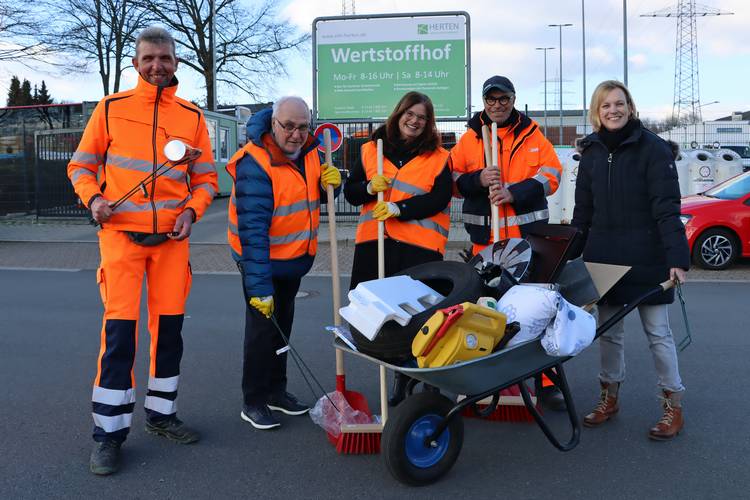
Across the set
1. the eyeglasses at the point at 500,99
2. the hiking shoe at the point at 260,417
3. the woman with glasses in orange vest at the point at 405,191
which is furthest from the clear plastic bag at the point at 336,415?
the eyeglasses at the point at 500,99

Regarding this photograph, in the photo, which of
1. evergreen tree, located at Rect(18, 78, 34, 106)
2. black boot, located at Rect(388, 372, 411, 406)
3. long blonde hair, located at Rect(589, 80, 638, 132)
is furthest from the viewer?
evergreen tree, located at Rect(18, 78, 34, 106)

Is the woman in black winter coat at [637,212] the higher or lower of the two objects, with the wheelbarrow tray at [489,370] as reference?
higher

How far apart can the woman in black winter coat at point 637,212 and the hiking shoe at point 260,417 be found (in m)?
2.05

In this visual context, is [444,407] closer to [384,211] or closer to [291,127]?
[384,211]

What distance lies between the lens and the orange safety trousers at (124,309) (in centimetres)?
374

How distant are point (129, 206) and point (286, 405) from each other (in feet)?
5.19

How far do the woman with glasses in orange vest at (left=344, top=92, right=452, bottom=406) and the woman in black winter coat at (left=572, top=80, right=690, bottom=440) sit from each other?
910 mm

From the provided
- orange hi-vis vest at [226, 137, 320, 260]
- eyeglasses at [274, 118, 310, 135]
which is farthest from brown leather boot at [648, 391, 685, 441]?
eyeglasses at [274, 118, 310, 135]

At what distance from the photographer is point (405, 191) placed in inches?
173

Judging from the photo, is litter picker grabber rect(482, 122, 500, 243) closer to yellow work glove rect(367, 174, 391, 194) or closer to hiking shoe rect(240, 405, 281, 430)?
yellow work glove rect(367, 174, 391, 194)

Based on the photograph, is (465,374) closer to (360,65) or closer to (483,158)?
(483,158)

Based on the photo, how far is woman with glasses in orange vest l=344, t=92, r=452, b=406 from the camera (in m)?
4.34

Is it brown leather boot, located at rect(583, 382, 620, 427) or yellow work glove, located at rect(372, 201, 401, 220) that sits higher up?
yellow work glove, located at rect(372, 201, 401, 220)

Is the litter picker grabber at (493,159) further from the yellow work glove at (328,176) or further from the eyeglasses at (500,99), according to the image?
the yellow work glove at (328,176)
